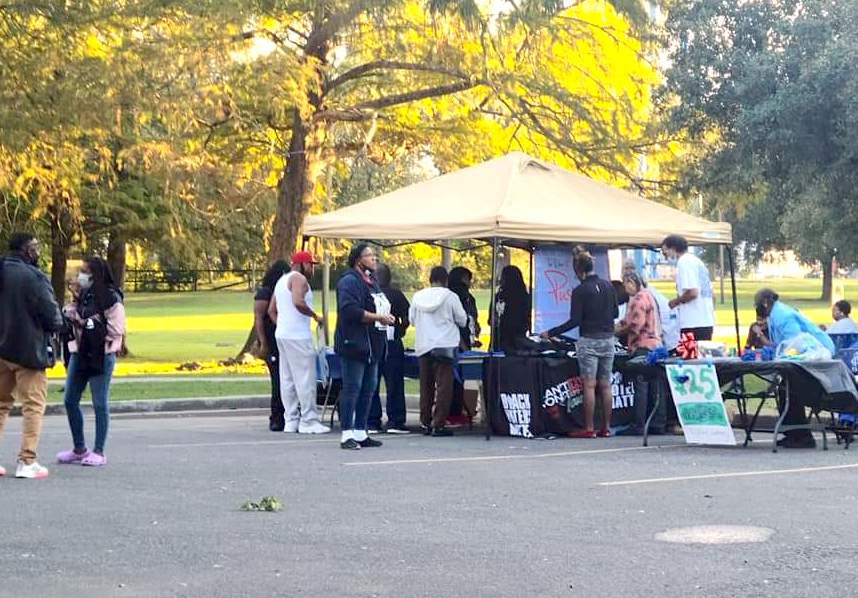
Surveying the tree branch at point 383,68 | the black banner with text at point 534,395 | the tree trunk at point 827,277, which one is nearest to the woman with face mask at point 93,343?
the black banner with text at point 534,395

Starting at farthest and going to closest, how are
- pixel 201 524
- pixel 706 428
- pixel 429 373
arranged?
pixel 429 373
pixel 706 428
pixel 201 524

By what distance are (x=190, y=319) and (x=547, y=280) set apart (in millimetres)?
37517

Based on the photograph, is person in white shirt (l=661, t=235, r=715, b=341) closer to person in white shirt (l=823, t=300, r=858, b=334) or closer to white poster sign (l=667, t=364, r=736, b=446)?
white poster sign (l=667, t=364, r=736, b=446)

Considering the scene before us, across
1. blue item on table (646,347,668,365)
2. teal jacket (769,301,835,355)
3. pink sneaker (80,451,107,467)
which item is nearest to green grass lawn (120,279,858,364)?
blue item on table (646,347,668,365)

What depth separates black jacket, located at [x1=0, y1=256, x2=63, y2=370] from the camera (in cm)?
1099

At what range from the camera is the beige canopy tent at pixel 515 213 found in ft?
48.8

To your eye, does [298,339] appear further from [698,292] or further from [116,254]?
[116,254]

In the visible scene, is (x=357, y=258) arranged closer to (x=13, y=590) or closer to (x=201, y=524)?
(x=201, y=524)

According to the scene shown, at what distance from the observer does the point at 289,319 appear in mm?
15141

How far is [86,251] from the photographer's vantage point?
36094 mm

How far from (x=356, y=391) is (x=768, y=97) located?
11.4 m

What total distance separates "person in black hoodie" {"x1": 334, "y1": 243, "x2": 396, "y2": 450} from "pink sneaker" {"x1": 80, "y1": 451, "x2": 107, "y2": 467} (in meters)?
2.34

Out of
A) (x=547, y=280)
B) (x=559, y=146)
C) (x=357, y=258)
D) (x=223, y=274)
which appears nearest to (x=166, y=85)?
(x=559, y=146)

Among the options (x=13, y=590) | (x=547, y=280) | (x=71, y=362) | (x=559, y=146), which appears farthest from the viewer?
(x=559, y=146)
